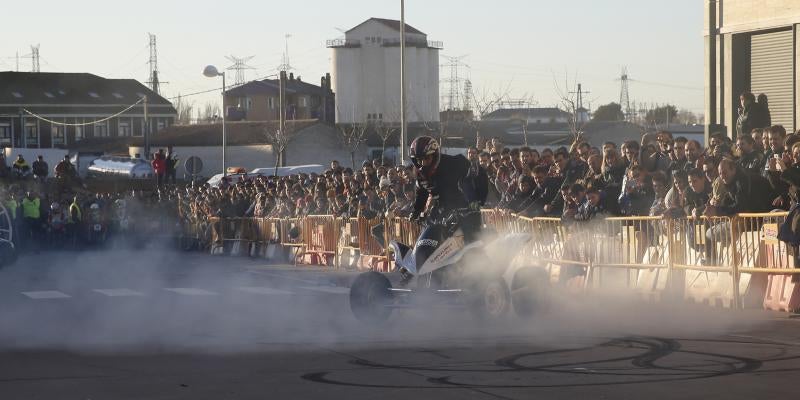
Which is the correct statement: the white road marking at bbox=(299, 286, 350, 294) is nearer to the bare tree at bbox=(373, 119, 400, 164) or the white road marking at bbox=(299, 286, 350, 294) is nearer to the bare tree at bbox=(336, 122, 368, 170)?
the bare tree at bbox=(336, 122, 368, 170)

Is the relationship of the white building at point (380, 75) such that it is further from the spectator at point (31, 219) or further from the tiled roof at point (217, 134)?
the spectator at point (31, 219)

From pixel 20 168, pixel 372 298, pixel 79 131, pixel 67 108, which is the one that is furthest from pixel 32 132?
pixel 372 298

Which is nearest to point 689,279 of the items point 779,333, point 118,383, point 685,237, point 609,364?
point 685,237

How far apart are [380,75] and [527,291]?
101060mm

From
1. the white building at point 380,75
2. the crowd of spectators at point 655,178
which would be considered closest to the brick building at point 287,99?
the white building at point 380,75

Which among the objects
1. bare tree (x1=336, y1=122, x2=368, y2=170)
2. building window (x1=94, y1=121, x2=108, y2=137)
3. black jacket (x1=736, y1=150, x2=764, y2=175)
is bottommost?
black jacket (x1=736, y1=150, x2=764, y2=175)

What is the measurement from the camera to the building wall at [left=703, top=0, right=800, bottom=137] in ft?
105

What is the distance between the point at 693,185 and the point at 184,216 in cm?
3161

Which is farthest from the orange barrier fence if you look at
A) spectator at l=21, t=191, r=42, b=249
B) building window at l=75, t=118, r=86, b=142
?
building window at l=75, t=118, r=86, b=142

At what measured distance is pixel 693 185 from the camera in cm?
1642

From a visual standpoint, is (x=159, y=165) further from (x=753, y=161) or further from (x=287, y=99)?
(x=287, y=99)

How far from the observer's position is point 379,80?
115 meters

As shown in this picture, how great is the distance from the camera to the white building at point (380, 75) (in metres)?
112

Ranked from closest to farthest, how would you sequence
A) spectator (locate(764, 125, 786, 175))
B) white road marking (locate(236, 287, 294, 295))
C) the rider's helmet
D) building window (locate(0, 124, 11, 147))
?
1. the rider's helmet
2. spectator (locate(764, 125, 786, 175))
3. white road marking (locate(236, 287, 294, 295))
4. building window (locate(0, 124, 11, 147))
